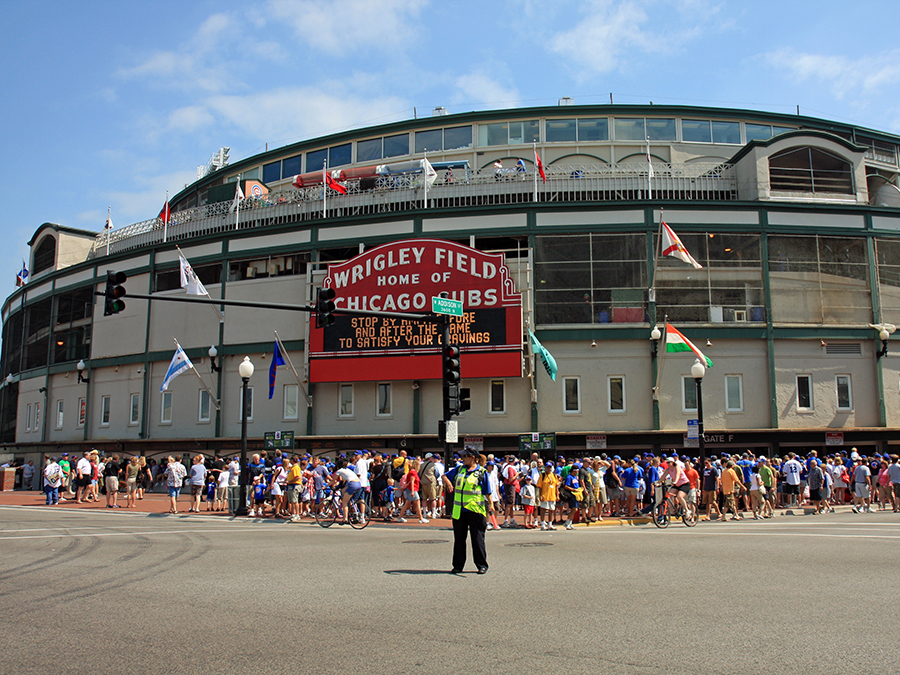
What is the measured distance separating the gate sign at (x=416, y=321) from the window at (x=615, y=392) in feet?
12.7

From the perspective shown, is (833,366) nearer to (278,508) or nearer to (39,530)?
(278,508)

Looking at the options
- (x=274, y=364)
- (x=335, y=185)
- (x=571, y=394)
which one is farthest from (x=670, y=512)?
(x=335, y=185)

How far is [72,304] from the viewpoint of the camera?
41656 millimetres

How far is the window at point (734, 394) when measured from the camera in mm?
30453

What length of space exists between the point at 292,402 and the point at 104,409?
11.8 meters

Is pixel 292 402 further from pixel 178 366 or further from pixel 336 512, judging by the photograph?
pixel 336 512

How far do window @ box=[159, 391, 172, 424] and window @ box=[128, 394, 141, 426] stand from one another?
52.2 inches

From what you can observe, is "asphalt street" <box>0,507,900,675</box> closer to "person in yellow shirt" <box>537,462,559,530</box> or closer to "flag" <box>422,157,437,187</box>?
"person in yellow shirt" <box>537,462,559,530</box>

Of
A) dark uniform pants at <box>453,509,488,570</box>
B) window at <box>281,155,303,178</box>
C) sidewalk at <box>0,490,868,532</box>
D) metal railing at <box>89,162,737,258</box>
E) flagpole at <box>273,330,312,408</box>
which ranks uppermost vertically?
window at <box>281,155,303,178</box>

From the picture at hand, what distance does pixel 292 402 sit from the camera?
33031mm

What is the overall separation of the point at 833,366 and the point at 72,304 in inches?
1500

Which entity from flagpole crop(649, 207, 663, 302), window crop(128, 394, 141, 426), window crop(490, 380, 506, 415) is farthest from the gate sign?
window crop(128, 394, 141, 426)

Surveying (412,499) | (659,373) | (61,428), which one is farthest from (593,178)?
(61,428)

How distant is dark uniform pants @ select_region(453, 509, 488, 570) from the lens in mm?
10758
